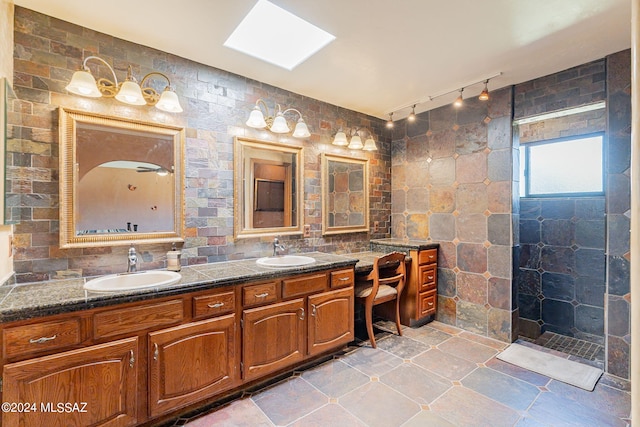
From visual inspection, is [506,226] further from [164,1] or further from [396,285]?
[164,1]

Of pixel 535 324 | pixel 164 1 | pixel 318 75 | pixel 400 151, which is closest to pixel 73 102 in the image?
pixel 164 1

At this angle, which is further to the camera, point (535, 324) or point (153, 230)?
point (535, 324)

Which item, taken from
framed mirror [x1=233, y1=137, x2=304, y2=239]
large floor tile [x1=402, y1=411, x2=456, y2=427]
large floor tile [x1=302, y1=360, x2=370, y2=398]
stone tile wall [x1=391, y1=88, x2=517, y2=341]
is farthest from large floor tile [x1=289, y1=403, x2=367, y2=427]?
stone tile wall [x1=391, y1=88, x2=517, y2=341]

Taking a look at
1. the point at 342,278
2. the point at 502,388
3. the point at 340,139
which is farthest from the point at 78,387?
the point at 340,139

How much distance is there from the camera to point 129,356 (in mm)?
1712

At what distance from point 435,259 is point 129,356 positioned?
118 inches

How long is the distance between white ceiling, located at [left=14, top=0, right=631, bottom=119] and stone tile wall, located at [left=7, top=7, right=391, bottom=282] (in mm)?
119

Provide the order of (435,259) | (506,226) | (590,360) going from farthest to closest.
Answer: (435,259) → (506,226) → (590,360)

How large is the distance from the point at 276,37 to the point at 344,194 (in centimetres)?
180

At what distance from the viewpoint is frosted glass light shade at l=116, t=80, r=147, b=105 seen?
2041mm

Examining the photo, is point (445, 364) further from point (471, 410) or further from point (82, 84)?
Answer: point (82, 84)

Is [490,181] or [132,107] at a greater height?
[132,107]

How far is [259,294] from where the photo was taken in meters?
2.20

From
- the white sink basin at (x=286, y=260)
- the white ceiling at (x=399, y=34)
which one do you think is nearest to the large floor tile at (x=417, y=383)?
the white sink basin at (x=286, y=260)
